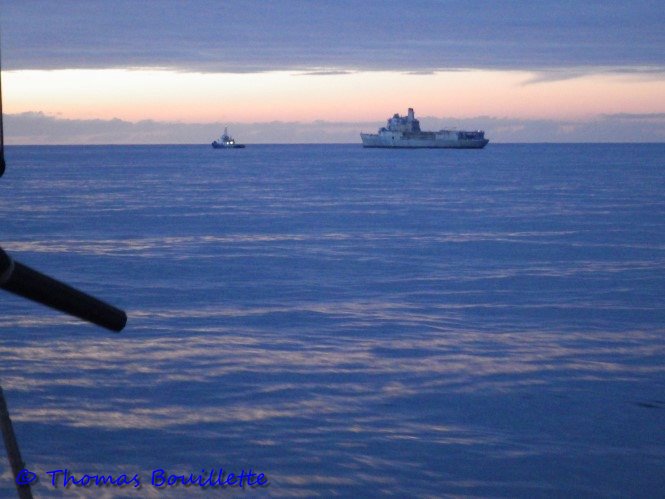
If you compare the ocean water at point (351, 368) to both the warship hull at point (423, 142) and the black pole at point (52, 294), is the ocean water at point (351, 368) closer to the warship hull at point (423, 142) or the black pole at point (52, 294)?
the black pole at point (52, 294)

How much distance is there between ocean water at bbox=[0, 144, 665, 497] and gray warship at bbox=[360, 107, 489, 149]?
352 feet

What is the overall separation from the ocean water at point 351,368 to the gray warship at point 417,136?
352 ft

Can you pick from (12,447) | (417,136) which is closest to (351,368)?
(12,447)

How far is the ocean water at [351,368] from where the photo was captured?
7.10 meters

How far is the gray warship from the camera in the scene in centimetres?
13000

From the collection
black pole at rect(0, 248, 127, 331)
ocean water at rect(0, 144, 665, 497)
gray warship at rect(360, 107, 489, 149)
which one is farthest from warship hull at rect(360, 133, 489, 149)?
black pole at rect(0, 248, 127, 331)

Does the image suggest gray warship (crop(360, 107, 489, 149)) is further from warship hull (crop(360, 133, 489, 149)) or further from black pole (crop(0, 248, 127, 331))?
black pole (crop(0, 248, 127, 331))

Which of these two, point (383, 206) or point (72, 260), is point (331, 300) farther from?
point (383, 206)

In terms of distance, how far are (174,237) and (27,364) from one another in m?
15.2

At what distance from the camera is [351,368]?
10039 millimetres

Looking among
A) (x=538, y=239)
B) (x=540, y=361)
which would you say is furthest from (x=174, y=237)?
(x=540, y=361)

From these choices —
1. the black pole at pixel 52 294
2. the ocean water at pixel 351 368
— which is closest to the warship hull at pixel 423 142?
the ocean water at pixel 351 368

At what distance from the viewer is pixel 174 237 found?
25.3 meters

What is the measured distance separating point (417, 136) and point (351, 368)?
123 meters
